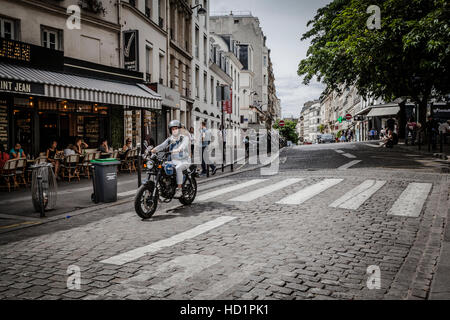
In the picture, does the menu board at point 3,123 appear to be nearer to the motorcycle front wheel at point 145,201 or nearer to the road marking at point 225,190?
the road marking at point 225,190

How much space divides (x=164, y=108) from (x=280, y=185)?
13.2 meters

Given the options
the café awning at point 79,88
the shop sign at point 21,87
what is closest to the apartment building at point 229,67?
the café awning at point 79,88

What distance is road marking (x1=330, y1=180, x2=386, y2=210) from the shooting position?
7302 mm

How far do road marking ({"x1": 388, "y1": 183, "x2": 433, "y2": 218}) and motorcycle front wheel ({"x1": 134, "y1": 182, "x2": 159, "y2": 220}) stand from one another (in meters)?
4.24

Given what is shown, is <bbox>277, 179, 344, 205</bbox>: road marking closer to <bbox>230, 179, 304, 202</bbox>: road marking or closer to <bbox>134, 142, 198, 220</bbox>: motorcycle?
<bbox>230, 179, 304, 202</bbox>: road marking

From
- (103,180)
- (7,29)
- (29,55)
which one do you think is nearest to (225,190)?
(103,180)

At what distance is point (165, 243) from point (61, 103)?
1097 cm

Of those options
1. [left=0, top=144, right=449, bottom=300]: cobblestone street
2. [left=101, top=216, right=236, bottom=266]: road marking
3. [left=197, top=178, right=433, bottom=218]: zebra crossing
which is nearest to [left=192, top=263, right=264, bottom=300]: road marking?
[left=0, top=144, right=449, bottom=300]: cobblestone street

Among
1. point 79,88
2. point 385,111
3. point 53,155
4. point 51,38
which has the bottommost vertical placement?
point 53,155

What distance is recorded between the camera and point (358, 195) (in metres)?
8.31

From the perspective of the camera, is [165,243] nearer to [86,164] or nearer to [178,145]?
[178,145]
